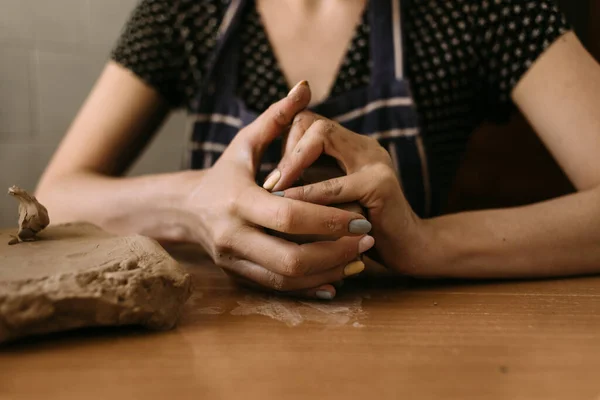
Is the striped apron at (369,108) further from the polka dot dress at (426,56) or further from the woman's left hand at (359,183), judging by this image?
the woman's left hand at (359,183)

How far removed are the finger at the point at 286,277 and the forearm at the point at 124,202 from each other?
130 mm

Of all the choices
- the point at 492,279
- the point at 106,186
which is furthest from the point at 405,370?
the point at 106,186

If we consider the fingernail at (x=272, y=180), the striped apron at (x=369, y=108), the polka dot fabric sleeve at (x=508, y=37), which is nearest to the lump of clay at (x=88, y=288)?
the fingernail at (x=272, y=180)

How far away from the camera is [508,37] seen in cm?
80

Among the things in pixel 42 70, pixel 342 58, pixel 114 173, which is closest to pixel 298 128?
pixel 342 58

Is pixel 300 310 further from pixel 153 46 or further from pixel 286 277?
pixel 153 46

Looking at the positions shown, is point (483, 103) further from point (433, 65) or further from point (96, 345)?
point (96, 345)

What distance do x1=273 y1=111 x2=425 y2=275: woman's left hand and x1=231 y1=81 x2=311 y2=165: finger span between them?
1cm

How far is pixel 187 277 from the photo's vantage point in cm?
43

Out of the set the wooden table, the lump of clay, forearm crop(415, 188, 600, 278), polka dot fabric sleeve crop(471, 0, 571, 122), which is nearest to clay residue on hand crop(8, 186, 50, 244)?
the lump of clay

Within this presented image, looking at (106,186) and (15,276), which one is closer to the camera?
(15,276)

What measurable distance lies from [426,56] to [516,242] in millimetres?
378

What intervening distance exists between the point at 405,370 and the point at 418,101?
59 cm

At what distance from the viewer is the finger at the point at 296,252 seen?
1.55 feet
